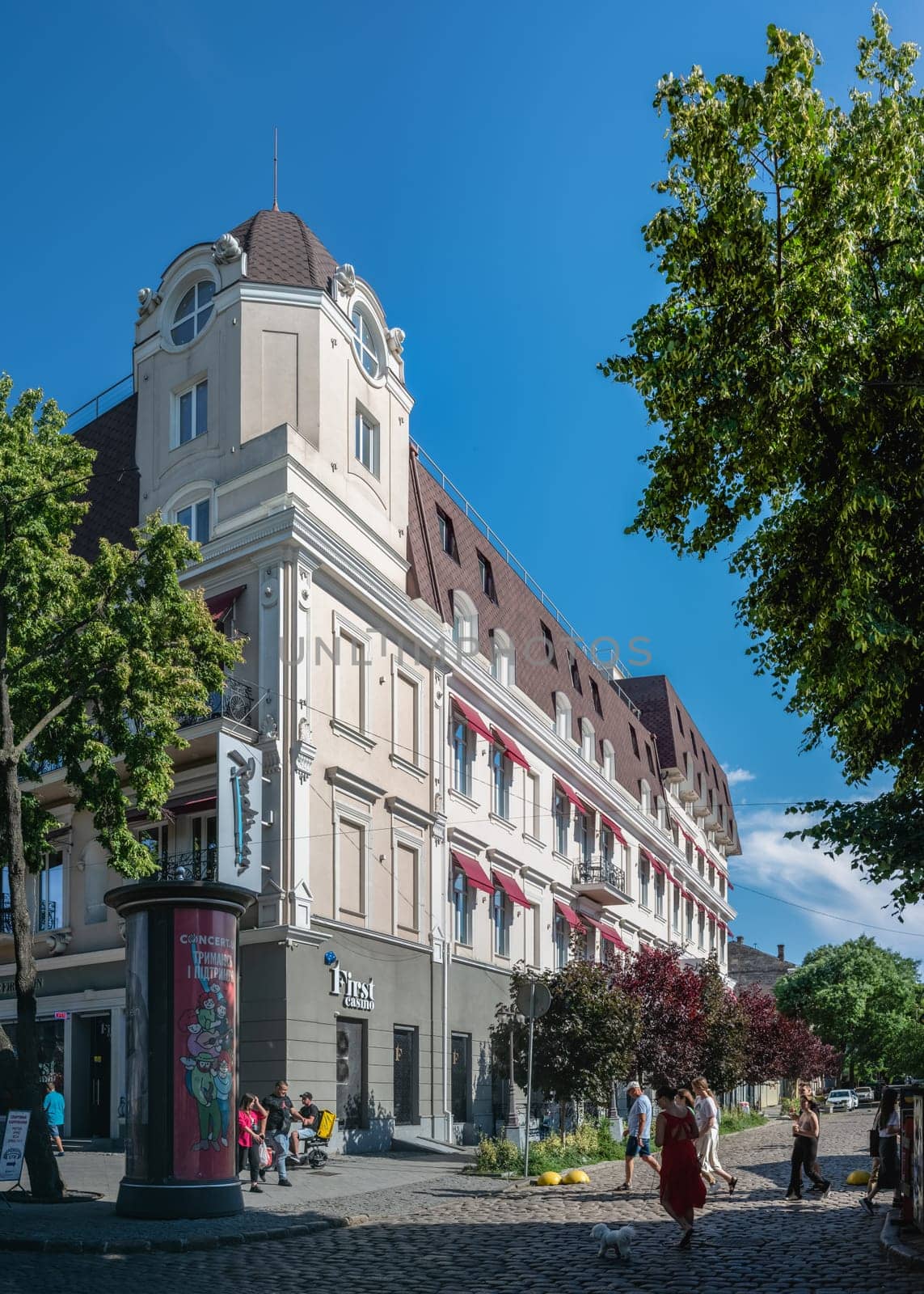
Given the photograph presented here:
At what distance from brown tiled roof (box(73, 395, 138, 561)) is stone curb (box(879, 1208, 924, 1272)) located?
23.1 m

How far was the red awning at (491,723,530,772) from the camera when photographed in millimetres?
38375

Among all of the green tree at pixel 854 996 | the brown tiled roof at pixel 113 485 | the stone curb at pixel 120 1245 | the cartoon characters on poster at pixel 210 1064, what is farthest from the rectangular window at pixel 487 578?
the green tree at pixel 854 996

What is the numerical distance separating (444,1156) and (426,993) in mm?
4288

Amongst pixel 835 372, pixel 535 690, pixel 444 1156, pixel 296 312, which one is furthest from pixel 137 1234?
pixel 535 690

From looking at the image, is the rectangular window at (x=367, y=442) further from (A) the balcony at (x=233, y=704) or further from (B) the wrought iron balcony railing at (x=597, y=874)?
(B) the wrought iron balcony railing at (x=597, y=874)

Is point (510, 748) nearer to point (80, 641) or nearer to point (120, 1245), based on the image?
point (80, 641)

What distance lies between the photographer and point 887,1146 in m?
17.1

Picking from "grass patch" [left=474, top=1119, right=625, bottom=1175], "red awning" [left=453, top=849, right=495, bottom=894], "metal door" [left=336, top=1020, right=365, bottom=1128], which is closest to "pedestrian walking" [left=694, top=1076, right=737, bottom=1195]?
"grass patch" [left=474, top=1119, right=625, bottom=1175]

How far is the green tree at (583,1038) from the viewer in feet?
97.9

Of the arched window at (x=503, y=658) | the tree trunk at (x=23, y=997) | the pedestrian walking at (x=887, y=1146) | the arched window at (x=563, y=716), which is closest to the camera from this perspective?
the pedestrian walking at (x=887, y=1146)

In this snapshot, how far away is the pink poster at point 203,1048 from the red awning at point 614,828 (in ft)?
110

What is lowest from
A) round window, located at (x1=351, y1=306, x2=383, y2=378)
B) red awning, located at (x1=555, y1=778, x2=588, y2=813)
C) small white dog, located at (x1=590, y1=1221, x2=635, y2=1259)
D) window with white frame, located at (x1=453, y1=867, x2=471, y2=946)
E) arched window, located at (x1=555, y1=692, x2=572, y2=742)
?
small white dog, located at (x1=590, y1=1221, x2=635, y2=1259)

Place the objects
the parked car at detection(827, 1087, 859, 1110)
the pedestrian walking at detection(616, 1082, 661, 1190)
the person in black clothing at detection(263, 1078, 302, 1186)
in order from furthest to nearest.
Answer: the parked car at detection(827, 1087, 859, 1110) < the pedestrian walking at detection(616, 1082, 661, 1190) < the person in black clothing at detection(263, 1078, 302, 1186)

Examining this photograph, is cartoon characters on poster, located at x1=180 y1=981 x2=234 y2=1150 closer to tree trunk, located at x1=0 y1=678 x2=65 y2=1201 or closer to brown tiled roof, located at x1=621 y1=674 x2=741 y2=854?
tree trunk, located at x1=0 y1=678 x2=65 y2=1201
